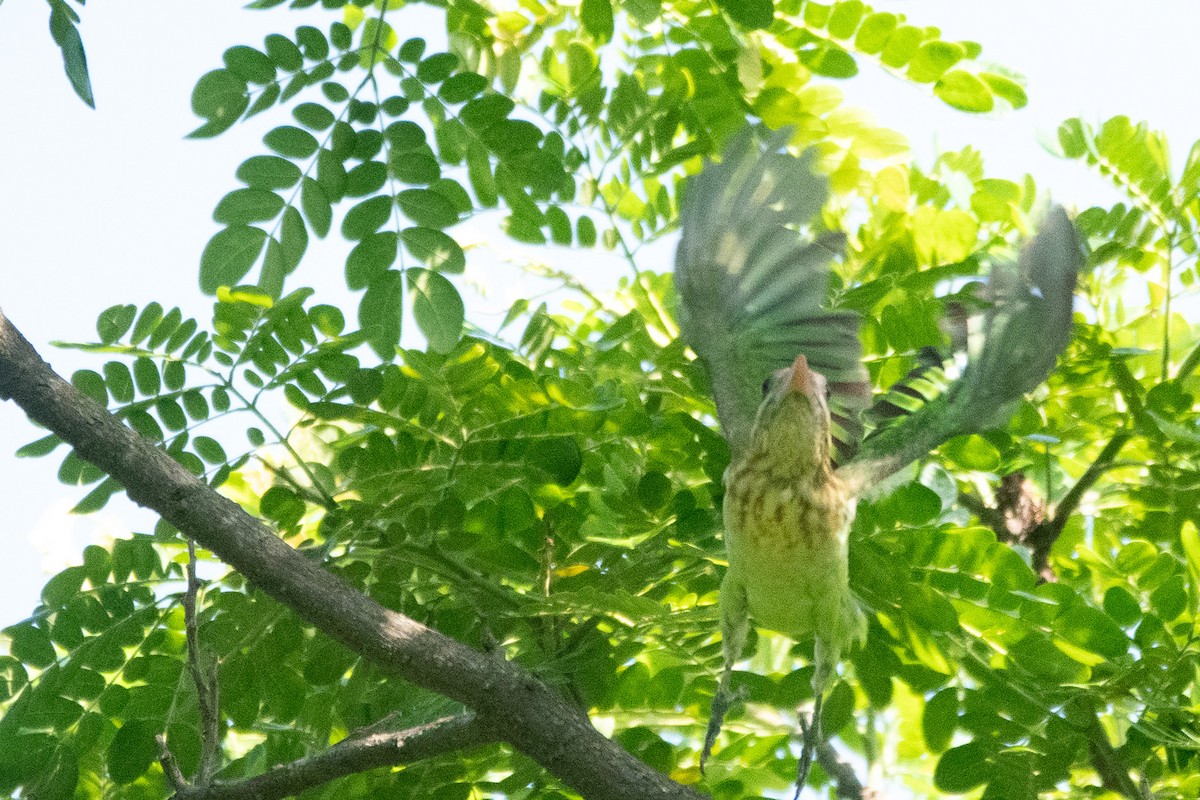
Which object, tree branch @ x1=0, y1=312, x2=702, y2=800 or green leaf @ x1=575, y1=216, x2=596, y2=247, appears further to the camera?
green leaf @ x1=575, y1=216, x2=596, y2=247

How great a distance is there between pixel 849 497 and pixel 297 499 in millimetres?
1197

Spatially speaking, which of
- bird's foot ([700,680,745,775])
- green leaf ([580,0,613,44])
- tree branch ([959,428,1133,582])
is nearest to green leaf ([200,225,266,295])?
green leaf ([580,0,613,44])

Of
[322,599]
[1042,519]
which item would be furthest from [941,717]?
[322,599]

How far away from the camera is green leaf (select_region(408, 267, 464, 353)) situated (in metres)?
2.50

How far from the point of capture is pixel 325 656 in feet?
8.78

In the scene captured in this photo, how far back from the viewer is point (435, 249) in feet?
8.47

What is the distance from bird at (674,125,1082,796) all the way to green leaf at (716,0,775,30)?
0.23m

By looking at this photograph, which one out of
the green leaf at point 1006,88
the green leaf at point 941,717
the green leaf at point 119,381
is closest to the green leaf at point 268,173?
the green leaf at point 119,381

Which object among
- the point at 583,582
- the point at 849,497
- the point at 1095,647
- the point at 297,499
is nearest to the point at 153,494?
the point at 297,499

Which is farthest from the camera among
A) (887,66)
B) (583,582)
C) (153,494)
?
(887,66)

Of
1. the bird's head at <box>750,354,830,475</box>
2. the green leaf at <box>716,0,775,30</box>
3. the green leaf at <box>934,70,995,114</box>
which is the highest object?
the green leaf at <box>716,0,775,30</box>

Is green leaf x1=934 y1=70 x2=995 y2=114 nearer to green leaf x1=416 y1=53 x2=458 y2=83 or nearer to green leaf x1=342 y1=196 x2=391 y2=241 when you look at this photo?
green leaf x1=416 y1=53 x2=458 y2=83

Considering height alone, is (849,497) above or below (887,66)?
below

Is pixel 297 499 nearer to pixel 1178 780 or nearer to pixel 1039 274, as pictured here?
pixel 1039 274
